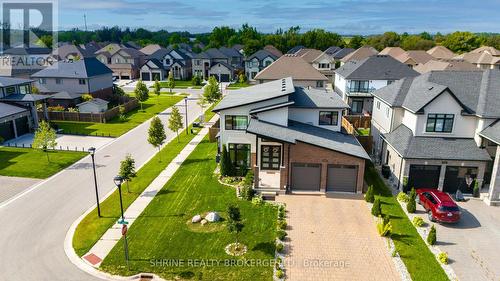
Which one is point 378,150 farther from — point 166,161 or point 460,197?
point 166,161

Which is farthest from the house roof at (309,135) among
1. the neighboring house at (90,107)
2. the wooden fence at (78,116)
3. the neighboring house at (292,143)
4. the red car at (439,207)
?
the neighboring house at (90,107)

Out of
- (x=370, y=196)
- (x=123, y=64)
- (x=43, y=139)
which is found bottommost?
(x=370, y=196)

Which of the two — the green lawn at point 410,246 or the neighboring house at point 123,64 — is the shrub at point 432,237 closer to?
the green lawn at point 410,246

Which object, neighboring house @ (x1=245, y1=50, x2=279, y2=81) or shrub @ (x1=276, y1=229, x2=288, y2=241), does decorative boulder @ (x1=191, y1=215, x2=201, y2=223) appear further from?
neighboring house @ (x1=245, y1=50, x2=279, y2=81)

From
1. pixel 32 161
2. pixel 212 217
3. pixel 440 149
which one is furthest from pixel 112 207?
pixel 440 149

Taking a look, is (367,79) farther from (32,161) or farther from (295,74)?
(32,161)

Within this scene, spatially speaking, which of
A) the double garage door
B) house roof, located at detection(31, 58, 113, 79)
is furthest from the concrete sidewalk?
house roof, located at detection(31, 58, 113, 79)
